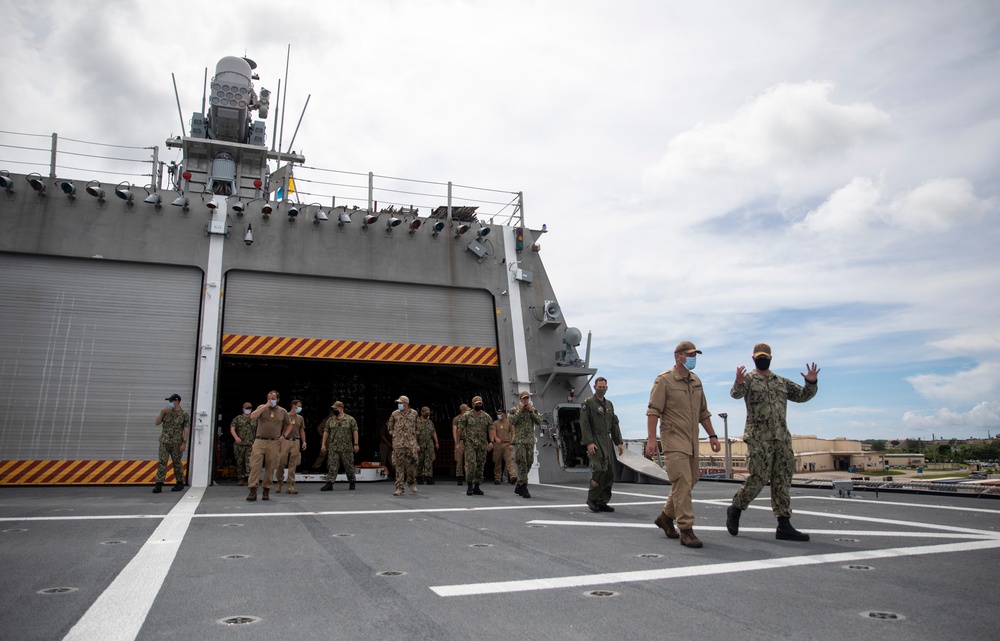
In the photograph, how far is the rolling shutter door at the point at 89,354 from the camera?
12.2 metres

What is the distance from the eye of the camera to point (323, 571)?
178 inches

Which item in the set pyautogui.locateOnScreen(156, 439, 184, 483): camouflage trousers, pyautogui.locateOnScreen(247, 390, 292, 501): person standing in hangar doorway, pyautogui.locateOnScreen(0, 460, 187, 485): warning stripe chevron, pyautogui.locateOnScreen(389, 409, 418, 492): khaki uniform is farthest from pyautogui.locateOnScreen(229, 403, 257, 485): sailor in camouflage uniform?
pyautogui.locateOnScreen(389, 409, 418, 492): khaki uniform

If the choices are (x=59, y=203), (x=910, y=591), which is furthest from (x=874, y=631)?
(x=59, y=203)

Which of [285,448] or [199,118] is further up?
[199,118]

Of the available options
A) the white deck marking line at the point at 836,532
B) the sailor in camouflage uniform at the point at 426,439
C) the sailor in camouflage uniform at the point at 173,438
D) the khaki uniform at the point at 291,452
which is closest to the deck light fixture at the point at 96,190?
the sailor in camouflage uniform at the point at 173,438

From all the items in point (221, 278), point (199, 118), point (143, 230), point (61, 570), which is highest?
point (199, 118)

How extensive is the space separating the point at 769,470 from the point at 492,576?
126 inches

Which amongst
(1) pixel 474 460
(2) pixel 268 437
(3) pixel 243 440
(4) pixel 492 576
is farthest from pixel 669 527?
(3) pixel 243 440

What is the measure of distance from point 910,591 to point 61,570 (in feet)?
18.2

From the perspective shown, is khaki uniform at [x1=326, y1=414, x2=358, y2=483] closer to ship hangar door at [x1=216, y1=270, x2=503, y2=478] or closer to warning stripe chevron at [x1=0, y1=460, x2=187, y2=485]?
ship hangar door at [x1=216, y1=270, x2=503, y2=478]

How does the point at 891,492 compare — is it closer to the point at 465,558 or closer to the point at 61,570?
the point at 465,558

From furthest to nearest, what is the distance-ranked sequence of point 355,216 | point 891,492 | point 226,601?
point 355,216, point 891,492, point 226,601

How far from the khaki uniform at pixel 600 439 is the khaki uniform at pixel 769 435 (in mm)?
2361

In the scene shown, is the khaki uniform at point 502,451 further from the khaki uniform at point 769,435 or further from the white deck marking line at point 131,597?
the white deck marking line at point 131,597
